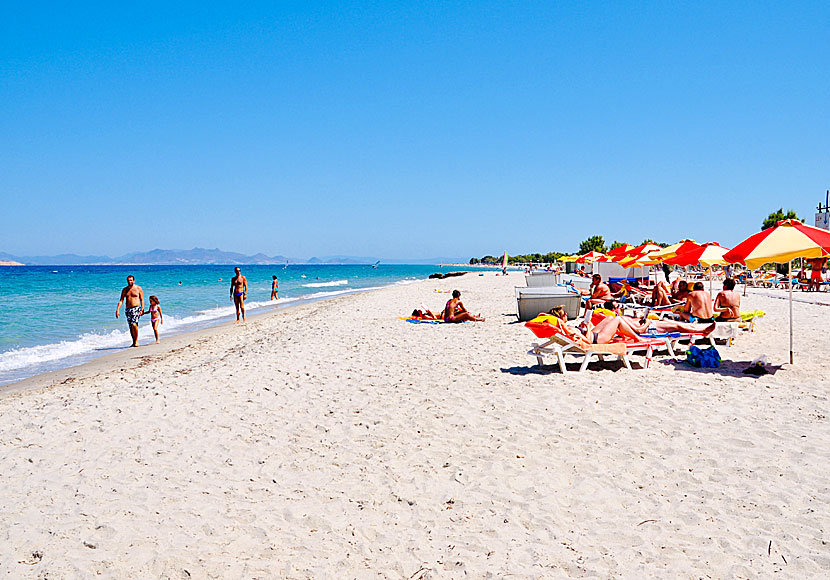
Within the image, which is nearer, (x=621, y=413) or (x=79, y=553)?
(x=79, y=553)

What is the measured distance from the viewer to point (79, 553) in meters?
2.88

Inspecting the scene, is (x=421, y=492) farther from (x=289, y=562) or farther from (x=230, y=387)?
(x=230, y=387)

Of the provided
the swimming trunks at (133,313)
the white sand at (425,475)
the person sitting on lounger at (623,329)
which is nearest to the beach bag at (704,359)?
the white sand at (425,475)

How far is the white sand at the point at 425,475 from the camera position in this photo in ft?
9.11

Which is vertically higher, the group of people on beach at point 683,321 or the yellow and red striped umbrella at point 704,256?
the yellow and red striped umbrella at point 704,256

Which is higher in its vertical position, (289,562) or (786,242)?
(786,242)

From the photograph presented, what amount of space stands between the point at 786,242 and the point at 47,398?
874cm

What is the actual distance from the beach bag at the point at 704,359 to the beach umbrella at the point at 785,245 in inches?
49.2

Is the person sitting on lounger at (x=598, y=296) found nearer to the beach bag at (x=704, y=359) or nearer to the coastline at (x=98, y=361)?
the beach bag at (x=704, y=359)

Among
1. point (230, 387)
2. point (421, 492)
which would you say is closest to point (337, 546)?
point (421, 492)

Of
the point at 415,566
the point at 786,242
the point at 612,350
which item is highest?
the point at 786,242

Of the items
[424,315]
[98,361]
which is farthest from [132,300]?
[424,315]

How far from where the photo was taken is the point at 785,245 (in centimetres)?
575

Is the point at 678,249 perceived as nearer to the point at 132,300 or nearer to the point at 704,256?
the point at 704,256
